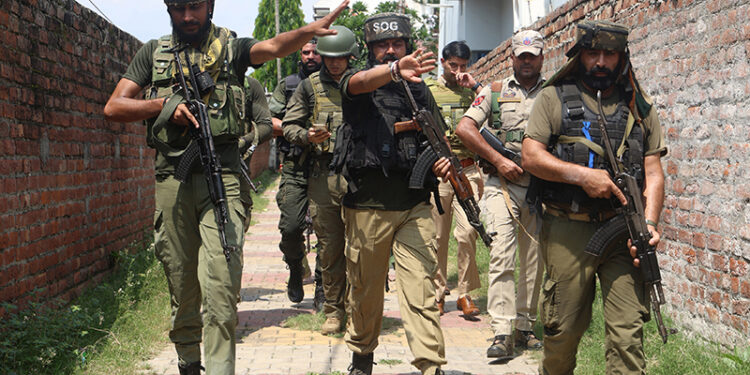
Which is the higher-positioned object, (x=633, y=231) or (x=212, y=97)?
(x=212, y=97)

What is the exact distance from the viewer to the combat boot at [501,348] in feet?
17.4

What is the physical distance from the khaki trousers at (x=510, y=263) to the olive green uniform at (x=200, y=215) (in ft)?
6.72

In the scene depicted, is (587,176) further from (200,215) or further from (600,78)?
(200,215)

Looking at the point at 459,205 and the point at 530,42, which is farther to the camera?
the point at 459,205

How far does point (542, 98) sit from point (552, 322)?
114 cm

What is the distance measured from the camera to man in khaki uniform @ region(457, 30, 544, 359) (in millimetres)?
5523

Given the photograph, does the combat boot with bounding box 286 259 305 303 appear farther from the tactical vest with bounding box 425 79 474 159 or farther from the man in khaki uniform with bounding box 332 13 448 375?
the man in khaki uniform with bounding box 332 13 448 375

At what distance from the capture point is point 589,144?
3871 mm

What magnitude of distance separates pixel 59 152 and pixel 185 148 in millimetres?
2384

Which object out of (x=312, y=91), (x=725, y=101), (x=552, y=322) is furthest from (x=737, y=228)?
(x=312, y=91)

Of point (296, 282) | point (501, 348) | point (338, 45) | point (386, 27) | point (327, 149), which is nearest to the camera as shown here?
point (386, 27)

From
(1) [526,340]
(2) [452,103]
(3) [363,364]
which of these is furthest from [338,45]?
(1) [526,340]

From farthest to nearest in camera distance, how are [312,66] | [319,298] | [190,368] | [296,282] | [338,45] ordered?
[312,66] < [296,282] < [319,298] < [338,45] < [190,368]

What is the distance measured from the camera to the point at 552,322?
396cm
